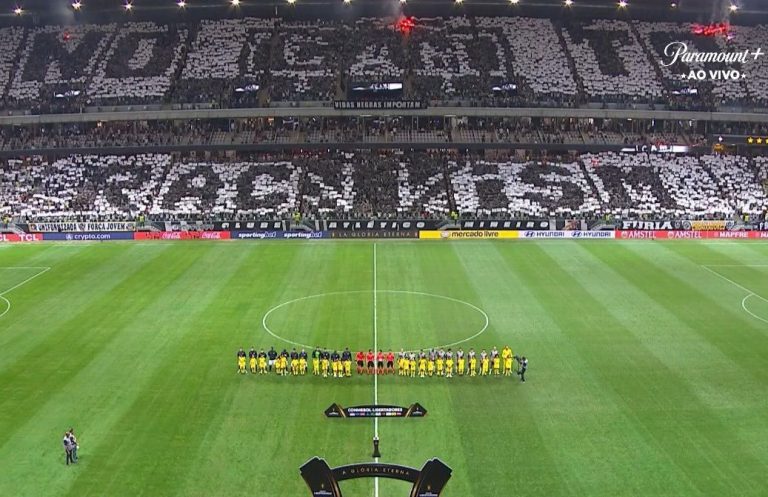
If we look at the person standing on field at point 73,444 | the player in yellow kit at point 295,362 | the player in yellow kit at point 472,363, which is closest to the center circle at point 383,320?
the player in yellow kit at point 295,362

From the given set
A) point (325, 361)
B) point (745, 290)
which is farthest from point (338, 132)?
point (325, 361)

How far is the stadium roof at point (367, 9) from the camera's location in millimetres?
77438

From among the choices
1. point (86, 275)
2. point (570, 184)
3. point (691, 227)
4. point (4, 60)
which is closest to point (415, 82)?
point (570, 184)

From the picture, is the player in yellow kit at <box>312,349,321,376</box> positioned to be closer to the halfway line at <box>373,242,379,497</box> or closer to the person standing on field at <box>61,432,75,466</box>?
the halfway line at <box>373,242,379,497</box>

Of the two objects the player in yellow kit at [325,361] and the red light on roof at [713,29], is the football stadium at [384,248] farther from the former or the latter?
the red light on roof at [713,29]

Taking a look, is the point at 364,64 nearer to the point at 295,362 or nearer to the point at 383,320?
the point at 383,320

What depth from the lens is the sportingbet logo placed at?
235 ft

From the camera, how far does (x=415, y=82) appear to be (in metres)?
70.0

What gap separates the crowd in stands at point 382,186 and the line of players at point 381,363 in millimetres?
30980

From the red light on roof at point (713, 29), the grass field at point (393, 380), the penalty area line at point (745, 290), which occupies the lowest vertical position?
the penalty area line at point (745, 290)

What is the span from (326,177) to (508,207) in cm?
1649

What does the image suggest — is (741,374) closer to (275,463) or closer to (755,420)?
(755,420)

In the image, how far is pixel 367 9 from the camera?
78438 millimetres

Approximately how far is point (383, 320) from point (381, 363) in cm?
637
